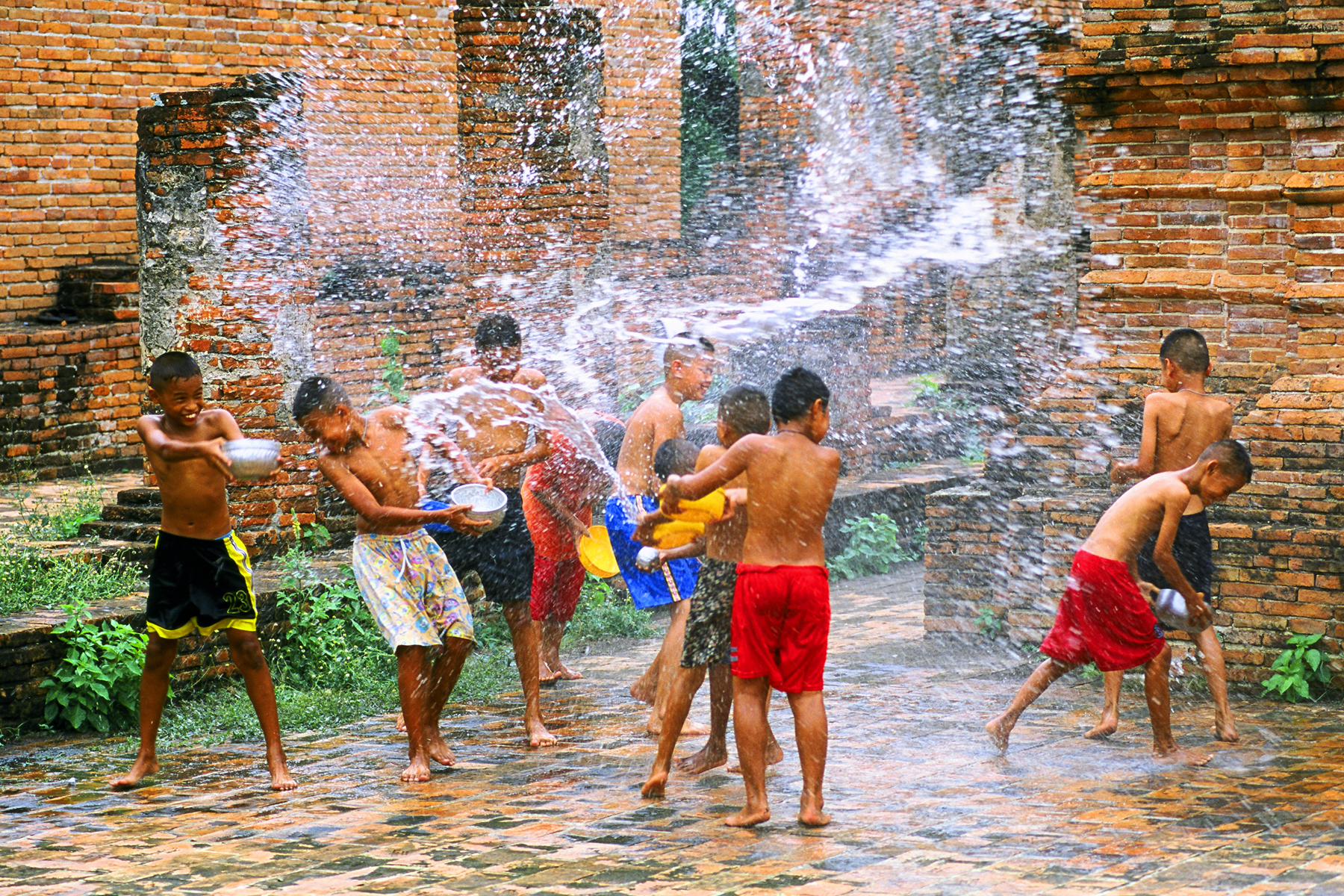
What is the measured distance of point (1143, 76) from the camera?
776cm

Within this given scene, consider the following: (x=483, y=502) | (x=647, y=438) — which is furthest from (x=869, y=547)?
(x=483, y=502)

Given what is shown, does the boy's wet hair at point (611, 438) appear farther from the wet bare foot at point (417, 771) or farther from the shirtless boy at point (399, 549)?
the wet bare foot at point (417, 771)

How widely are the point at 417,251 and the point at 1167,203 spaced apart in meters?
7.24

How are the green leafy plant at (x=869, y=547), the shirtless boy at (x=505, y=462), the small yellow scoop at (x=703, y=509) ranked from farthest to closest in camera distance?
1. the green leafy plant at (x=869, y=547)
2. the shirtless boy at (x=505, y=462)
3. the small yellow scoop at (x=703, y=509)

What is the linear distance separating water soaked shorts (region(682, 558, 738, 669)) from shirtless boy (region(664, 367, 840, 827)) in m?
0.32

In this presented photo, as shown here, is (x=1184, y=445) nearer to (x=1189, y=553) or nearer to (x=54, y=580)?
(x=1189, y=553)

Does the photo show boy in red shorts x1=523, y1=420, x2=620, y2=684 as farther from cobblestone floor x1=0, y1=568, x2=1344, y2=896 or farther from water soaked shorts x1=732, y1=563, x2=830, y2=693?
water soaked shorts x1=732, y1=563, x2=830, y2=693

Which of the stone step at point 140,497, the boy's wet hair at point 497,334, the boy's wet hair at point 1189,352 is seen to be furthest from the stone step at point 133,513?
the boy's wet hair at point 1189,352

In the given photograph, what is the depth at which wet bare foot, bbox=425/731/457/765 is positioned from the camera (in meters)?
6.48

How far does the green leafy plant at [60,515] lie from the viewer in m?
9.13

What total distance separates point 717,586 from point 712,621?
145 mm

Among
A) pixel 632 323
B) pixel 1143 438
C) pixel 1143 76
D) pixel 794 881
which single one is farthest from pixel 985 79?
pixel 794 881

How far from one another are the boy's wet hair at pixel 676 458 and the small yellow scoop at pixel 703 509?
1.53 ft

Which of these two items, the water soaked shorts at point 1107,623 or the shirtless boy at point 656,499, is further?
the shirtless boy at point 656,499
